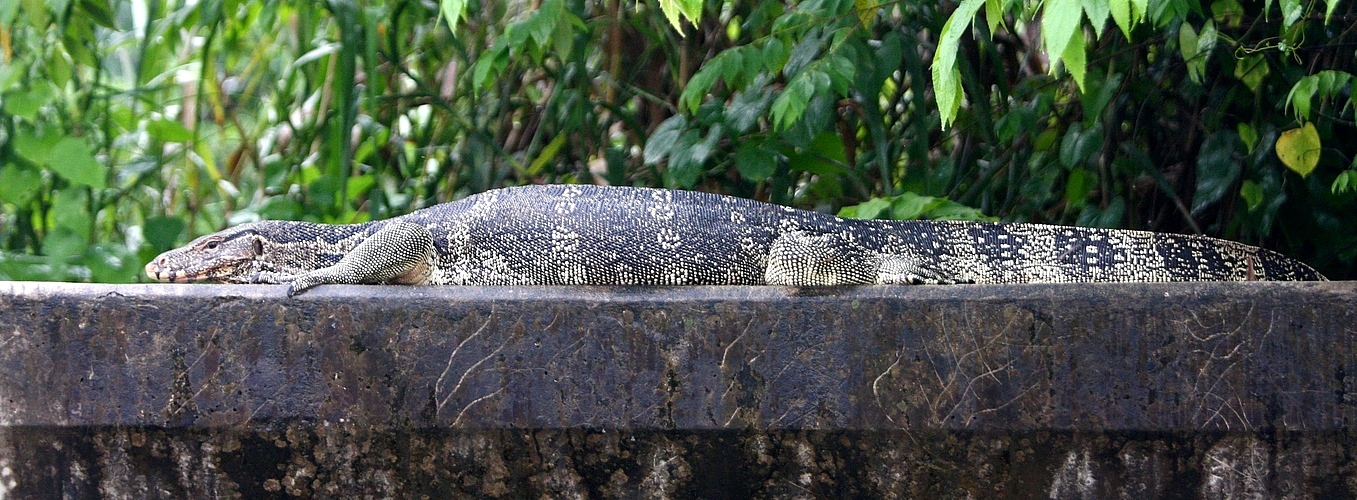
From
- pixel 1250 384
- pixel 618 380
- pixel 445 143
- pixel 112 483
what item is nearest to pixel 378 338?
pixel 618 380

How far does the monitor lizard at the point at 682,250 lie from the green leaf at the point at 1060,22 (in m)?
0.95

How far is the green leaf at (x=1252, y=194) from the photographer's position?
338 cm

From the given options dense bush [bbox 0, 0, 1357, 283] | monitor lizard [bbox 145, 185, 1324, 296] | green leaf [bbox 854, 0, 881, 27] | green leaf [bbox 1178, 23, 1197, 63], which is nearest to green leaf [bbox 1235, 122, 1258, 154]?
dense bush [bbox 0, 0, 1357, 283]

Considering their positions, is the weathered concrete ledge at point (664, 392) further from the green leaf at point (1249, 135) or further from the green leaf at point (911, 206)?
the green leaf at point (1249, 135)

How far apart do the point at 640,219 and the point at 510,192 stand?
39 centimetres

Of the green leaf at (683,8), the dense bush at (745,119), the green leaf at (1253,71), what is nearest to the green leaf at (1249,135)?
the dense bush at (745,119)

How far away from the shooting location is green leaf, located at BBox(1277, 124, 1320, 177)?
9.95ft

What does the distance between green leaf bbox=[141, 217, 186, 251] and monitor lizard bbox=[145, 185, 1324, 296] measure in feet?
3.25

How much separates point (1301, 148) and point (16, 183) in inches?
153

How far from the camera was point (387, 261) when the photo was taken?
101 inches

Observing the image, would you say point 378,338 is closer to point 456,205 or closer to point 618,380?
point 618,380

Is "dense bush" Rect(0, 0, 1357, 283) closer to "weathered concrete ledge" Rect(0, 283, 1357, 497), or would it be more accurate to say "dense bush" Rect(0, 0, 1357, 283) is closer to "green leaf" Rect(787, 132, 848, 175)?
"green leaf" Rect(787, 132, 848, 175)

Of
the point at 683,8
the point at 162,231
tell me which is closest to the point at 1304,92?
the point at 683,8

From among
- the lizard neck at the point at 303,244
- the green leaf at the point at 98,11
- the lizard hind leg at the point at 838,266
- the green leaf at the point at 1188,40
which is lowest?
the lizard hind leg at the point at 838,266
